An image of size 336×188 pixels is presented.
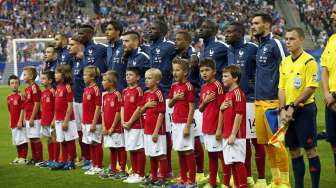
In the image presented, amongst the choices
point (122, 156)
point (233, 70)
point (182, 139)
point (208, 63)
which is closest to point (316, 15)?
point (122, 156)

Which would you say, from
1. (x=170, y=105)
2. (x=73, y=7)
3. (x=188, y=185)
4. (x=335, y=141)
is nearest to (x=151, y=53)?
(x=170, y=105)

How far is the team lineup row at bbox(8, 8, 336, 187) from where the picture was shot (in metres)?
7.96


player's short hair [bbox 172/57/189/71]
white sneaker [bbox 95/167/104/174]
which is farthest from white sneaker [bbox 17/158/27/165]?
player's short hair [bbox 172/57/189/71]

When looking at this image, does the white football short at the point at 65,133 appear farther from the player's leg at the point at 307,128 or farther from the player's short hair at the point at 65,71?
the player's leg at the point at 307,128

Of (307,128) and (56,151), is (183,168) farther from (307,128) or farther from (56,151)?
(56,151)

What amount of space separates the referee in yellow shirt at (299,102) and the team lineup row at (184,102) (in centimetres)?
1

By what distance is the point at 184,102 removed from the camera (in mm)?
9062

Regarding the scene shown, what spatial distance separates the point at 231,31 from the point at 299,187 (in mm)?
2308

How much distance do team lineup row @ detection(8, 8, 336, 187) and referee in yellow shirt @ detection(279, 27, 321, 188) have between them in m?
0.01

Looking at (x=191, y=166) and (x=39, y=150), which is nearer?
(x=191, y=166)

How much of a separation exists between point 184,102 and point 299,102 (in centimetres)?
188

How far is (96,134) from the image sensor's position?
10508 mm

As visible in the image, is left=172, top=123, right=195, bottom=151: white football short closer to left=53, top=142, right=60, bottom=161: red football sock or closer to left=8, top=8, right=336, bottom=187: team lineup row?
left=8, top=8, right=336, bottom=187: team lineup row

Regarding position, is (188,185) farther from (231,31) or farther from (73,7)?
(73,7)
